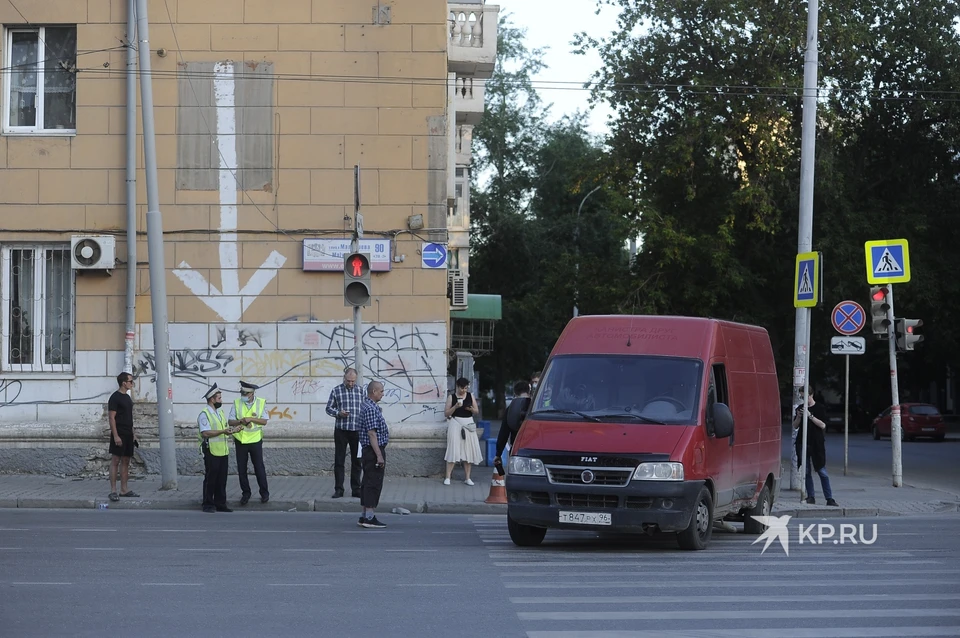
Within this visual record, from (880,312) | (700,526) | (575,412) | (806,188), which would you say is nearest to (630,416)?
(575,412)

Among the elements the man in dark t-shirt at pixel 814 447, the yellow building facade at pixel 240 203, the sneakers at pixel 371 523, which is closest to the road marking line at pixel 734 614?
the sneakers at pixel 371 523

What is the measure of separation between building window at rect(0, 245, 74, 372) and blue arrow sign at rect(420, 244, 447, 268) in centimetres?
569

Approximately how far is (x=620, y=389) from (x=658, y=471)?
1208 millimetres

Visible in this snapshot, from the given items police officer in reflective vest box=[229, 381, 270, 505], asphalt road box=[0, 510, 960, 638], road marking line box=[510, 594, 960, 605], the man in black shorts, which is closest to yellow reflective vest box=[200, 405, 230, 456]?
police officer in reflective vest box=[229, 381, 270, 505]

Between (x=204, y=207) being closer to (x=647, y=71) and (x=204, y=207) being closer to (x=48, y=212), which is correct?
(x=48, y=212)

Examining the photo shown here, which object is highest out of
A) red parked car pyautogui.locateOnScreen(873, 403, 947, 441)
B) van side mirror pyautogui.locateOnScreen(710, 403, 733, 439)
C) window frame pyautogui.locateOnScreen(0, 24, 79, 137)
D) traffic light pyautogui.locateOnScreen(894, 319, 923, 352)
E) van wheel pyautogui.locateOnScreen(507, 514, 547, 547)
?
window frame pyautogui.locateOnScreen(0, 24, 79, 137)

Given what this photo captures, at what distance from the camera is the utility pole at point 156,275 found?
57.9 feet

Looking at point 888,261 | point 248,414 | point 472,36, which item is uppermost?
point 472,36

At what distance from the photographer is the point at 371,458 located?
1392 cm

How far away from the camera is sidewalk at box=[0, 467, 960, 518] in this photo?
16.7 m

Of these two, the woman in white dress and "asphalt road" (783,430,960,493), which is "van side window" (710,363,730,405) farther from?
"asphalt road" (783,430,960,493)

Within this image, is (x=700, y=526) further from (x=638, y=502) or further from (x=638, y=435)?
(x=638, y=435)

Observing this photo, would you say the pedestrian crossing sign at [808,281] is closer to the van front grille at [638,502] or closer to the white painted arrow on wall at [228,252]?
the van front grille at [638,502]

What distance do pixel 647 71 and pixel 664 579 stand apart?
23252mm
